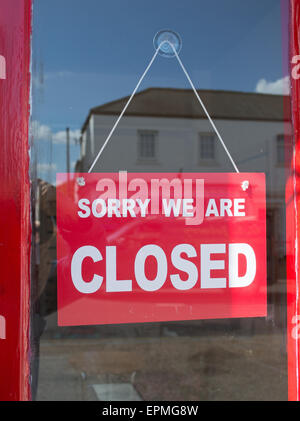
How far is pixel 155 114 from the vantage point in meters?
2.18

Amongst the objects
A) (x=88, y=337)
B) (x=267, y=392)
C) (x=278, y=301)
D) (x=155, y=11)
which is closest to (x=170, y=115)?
(x=155, y=11)

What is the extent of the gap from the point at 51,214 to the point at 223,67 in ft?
4.17

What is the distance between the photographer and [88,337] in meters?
4.39

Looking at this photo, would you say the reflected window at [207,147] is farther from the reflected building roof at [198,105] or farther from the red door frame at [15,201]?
the red door frame at [15,201]

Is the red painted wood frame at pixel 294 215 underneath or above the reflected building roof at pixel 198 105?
underneath

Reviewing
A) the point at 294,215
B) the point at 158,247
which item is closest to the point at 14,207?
the point at 158,247

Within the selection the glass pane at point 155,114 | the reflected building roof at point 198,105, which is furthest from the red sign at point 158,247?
the reflected building roof at point 198,105

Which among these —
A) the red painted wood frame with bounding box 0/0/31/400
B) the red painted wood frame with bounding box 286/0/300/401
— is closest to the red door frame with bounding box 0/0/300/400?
the red painted wood frame with bounding box 0/0/31/400

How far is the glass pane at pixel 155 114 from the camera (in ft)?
5.20

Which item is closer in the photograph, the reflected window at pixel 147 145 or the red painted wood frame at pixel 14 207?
the red painted wood frame at pixel 14 207

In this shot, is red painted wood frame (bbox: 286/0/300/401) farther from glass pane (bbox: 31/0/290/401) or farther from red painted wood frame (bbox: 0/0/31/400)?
red painted wood frame (bbox: 0/0/31/400)

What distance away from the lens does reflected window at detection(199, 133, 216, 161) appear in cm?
168

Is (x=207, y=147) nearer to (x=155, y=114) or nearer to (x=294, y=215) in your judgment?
(x=294, y=215)

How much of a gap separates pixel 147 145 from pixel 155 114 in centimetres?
38
